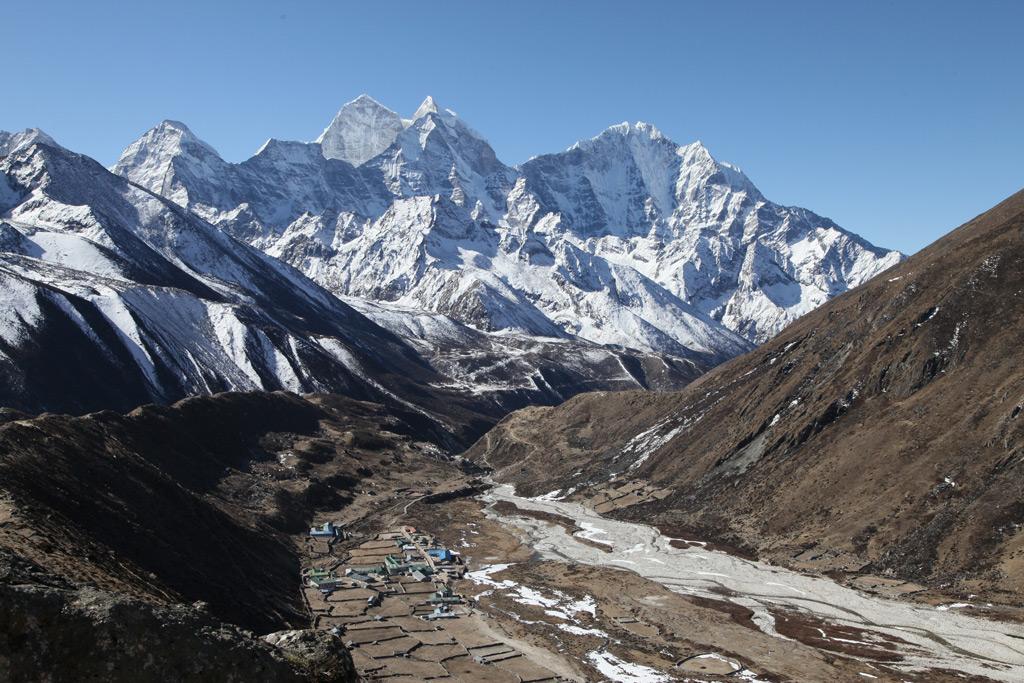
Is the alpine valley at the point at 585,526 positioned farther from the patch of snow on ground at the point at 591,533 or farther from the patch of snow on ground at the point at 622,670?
the patch of snow on ground at the point at 591,533

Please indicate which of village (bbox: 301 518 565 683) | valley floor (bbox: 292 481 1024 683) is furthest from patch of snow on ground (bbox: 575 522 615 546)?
village (bbox: 301 518 565 683)

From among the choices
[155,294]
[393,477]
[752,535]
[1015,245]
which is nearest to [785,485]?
[752,535]

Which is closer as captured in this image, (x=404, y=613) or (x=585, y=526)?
(x=404, y=613)

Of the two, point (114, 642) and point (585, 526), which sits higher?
point (114, 642)

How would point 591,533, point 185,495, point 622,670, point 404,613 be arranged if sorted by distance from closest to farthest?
1. point 622,670
2. point 404,613
3. point 185,495
4. point 591,533

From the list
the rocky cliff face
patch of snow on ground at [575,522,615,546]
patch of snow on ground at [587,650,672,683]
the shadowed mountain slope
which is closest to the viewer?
the rocky cliff face

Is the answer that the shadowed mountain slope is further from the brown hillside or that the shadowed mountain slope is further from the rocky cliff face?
the brown hillside

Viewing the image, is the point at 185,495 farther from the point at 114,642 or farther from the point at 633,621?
the point at 114,642

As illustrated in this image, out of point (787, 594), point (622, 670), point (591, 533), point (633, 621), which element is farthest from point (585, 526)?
point (622, 670)
